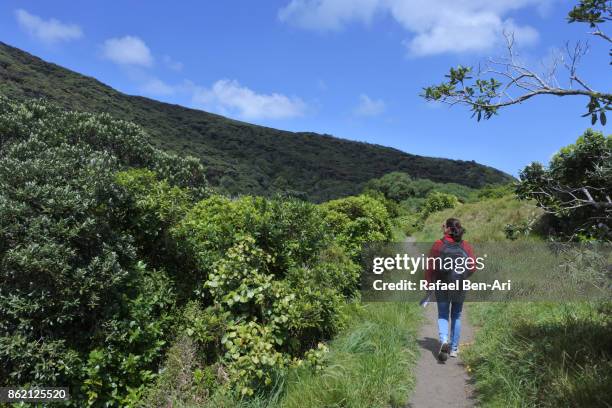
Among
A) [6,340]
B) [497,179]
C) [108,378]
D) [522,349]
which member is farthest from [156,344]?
[497,179]

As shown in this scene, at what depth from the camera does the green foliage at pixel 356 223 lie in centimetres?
896

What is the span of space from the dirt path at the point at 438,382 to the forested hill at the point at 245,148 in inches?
1756

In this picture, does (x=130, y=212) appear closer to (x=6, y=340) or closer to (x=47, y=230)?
(x=47, y=230)

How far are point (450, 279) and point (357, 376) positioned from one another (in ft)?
5.92

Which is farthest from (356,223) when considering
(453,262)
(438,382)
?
(438,382)

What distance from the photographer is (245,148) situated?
82125mm

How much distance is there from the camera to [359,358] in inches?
185

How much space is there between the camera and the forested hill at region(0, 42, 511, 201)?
5172cm

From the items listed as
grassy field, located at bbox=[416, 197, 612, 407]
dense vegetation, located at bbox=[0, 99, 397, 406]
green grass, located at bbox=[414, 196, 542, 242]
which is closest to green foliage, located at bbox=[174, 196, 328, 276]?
dense vegetation, located at bbox=[0, 99, 397, 406]

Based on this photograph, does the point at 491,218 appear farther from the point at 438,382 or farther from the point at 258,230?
the point at 258,230

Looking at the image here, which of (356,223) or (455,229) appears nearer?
(455,229)

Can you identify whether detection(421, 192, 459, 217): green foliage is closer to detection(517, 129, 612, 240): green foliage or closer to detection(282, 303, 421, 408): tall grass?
detection(517, 129, 612, 240): green foliage

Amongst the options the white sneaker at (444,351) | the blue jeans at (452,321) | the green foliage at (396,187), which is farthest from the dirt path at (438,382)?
the green foliage at (396,187)

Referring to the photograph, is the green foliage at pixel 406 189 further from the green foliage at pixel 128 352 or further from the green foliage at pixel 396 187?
the green foliage at pixel 128 352
